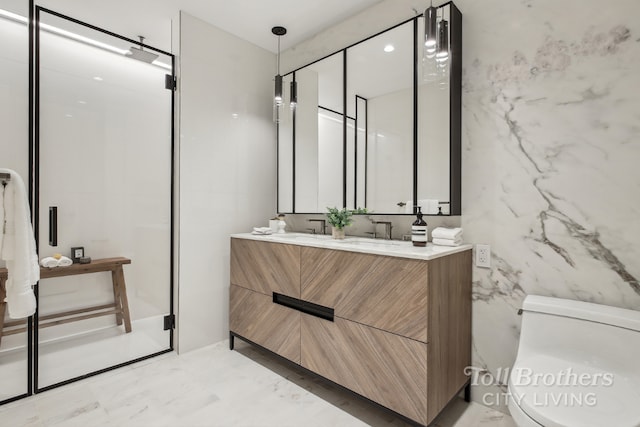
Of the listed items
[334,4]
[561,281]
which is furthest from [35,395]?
[334,4]

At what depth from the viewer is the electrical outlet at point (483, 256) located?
1.84 metres

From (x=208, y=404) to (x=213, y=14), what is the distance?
2.73m

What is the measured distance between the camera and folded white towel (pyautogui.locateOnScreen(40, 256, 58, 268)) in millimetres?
2030

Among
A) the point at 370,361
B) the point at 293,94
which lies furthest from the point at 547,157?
the point at 293,94

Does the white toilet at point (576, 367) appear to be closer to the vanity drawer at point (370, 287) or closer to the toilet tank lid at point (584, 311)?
the toilet tank lid at point (584, 311)

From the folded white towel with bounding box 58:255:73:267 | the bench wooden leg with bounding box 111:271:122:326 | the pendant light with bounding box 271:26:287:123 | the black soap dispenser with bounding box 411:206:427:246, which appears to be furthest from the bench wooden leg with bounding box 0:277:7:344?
the black soap dispenser with bounding box 411:206:427:246

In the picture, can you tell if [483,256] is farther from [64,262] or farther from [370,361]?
[64,262]

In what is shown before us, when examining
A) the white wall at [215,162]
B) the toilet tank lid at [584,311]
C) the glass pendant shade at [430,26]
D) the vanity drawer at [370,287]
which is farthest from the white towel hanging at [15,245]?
the toilet tank lid at [584,311]

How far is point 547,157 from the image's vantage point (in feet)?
5.42

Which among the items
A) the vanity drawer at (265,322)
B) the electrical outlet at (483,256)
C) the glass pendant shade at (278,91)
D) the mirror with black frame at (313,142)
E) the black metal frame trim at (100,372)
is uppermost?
the glass pendant shade at (278,91)

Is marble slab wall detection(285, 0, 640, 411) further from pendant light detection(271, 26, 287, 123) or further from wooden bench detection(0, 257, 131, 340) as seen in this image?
wooden bench detection(0, 257, 131, 340)

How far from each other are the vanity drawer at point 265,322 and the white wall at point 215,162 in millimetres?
264

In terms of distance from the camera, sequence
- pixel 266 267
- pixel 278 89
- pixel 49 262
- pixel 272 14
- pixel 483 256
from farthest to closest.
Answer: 1. pixel 278 89
2. pixel 272 14
3. pixel 266 267
4. pixel 49 262
5. pixel 483 256

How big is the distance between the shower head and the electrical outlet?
272 cm
